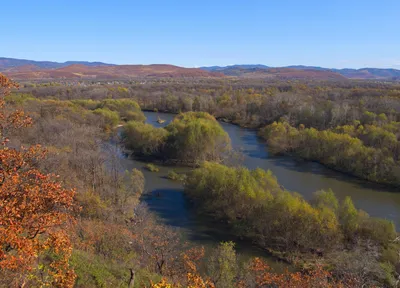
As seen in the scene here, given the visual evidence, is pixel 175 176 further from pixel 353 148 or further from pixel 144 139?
pixel 353 148

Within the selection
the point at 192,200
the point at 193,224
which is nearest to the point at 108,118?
the point at 192,200

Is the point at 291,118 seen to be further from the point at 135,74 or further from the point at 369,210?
the point at 135,74

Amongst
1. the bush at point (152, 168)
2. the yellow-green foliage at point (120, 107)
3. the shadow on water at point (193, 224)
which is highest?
the yellow-green foliage at point (120, 107)

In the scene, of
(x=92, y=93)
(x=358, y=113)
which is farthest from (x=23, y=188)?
(x=92, y=93)

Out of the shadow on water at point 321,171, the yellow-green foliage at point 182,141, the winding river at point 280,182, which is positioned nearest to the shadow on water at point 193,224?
the winding river at point 280,182

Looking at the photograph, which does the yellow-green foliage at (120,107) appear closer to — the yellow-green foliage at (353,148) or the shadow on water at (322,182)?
the shadow on water at (322,182)

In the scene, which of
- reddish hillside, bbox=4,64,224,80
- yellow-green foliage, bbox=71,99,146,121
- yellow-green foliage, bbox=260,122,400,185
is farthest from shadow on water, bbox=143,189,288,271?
reddish hillside, bbox=4,64,224,80

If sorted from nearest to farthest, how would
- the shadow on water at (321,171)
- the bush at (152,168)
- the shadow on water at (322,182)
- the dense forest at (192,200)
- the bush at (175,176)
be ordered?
the dense forest at (192,200) → the shadow on water at (322,182) → the shadow on water at (321,171) → the bush at (175,176) → the bush at (152,168)

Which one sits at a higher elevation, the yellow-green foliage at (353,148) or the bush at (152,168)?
the yellow-green foliage at (353,148)
